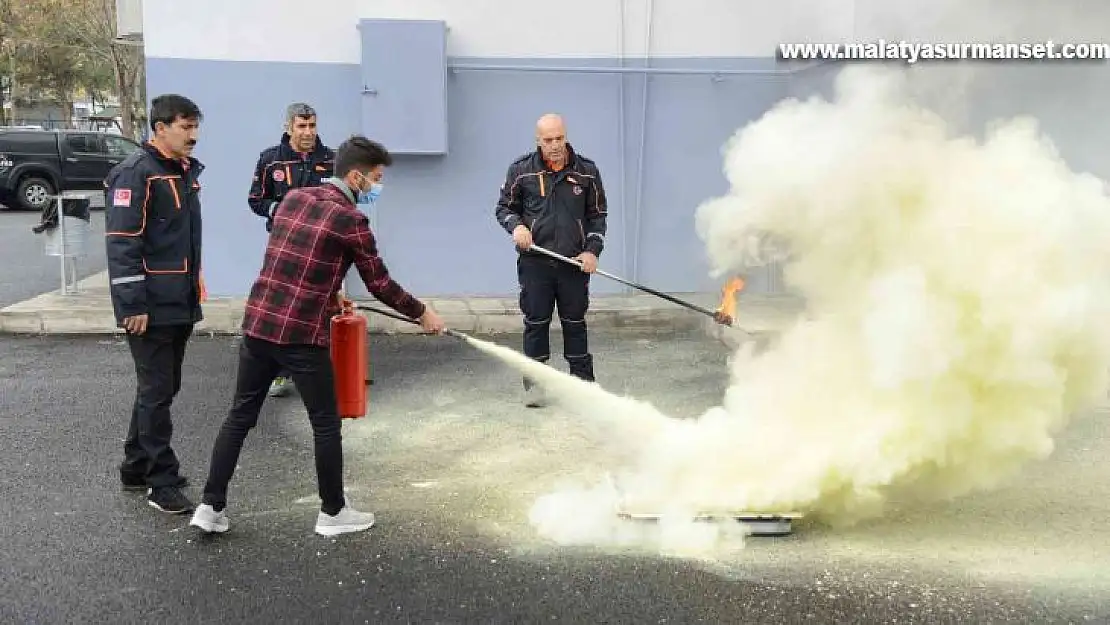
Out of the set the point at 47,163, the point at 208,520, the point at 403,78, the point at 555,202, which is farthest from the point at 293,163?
the point at 47,163

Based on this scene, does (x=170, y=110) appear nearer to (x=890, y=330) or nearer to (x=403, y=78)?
(x=890, y=330)

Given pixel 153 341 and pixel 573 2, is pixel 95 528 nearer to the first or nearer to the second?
pixel 153 341

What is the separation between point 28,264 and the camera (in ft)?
40.7

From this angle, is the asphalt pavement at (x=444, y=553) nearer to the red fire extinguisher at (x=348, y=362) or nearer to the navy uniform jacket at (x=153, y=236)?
the red fire extinguisher at (x=348, y=362)

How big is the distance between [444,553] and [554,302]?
2.50 meters

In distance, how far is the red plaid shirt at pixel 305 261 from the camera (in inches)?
147

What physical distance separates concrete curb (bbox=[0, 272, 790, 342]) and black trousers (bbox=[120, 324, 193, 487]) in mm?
4032

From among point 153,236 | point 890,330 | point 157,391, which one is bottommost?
point 157,391

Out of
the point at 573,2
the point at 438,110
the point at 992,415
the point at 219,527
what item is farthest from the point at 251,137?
the point at 992,415

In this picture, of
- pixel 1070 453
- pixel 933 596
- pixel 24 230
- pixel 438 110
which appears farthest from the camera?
pixel 24 230

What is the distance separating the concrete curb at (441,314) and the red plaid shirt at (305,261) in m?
4.60

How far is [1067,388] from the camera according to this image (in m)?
4.08

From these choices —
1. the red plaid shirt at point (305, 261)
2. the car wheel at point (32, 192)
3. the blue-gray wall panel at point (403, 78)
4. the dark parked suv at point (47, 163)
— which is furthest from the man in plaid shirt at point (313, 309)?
the car wheel at point (32, 192)

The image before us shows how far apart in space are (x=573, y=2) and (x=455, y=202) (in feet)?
7.61
